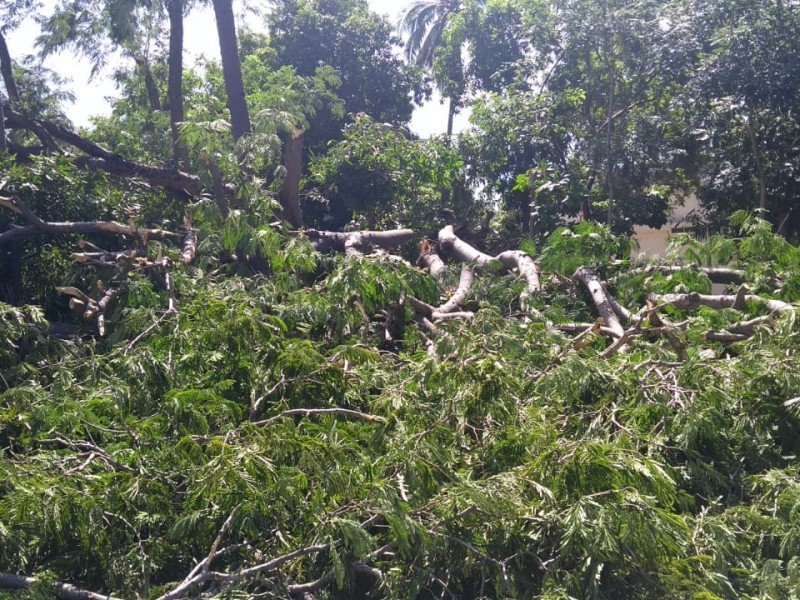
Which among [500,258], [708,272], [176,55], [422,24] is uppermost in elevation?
[422,24]

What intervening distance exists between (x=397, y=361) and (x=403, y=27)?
686 inches

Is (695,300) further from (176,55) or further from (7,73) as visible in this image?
(7,73)

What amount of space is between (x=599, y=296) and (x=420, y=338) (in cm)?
133

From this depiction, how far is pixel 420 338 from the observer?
5.98 metres

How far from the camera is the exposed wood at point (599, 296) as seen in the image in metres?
6.06

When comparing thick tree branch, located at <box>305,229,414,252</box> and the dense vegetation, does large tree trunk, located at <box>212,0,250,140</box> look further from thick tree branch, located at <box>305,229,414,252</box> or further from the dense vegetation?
thick tree branch, located at <box>305,229,414,252</box>

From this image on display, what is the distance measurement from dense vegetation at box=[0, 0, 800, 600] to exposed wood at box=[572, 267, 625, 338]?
0.09 feet

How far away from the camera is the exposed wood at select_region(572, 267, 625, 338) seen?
239 inches

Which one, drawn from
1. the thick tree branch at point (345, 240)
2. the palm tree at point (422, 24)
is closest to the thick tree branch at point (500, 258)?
the thick tree branch at point (345, 240)

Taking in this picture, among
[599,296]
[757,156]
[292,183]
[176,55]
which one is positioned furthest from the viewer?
[176,55]

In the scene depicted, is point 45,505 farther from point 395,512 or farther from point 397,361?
point 397,361

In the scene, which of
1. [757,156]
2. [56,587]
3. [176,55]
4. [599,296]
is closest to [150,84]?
[176,55]

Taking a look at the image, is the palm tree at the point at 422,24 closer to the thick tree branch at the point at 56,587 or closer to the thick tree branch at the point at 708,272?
the thick tree branch at the point at 708,272

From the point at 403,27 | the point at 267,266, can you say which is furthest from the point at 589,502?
the point at 403,27
